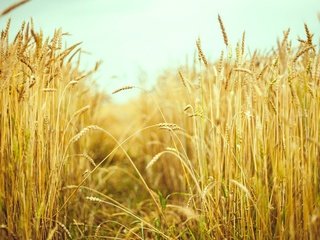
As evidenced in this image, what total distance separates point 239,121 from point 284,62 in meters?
0.39

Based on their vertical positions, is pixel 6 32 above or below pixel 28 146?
above

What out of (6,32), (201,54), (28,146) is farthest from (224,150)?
(6,32)

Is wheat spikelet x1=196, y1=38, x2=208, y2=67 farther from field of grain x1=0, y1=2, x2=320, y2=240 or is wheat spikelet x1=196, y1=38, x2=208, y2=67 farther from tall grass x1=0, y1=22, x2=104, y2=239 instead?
tall grass x1=0, y1=22, x2=104, y2=239

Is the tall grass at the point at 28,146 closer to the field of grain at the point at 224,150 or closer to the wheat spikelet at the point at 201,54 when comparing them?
the field of grain at the point at 224,150

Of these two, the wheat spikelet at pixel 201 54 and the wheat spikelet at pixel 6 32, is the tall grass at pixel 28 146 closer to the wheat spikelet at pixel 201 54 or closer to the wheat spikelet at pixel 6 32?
the wheat spikelet at pixel 6 32

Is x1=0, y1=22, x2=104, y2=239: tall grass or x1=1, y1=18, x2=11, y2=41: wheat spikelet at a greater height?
x1=1, y1=18, x2=11, y2=41: wheat spikelet

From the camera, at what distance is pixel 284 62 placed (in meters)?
1.61

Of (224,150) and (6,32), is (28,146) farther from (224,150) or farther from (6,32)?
(224,150)

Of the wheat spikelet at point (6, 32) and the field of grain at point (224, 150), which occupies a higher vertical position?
the wheat spikelet at point (6, 32)

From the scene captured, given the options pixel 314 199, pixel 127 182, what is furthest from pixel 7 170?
pixel 127 182

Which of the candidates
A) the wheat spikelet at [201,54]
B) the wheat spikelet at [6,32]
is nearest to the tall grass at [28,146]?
the wheat spikelet at [6,32]

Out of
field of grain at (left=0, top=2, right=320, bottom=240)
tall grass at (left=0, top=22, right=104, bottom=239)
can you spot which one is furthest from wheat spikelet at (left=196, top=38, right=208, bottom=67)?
tall grass at (left=0, top=22, right=104, bottom=239)

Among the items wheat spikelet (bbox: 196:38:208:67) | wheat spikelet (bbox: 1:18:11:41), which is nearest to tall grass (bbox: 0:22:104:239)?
wheat spikelet (bbox: 1:18:11:41)

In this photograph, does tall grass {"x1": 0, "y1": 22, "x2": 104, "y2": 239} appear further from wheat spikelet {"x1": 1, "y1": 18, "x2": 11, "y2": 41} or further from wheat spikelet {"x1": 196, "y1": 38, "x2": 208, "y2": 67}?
wheat spikelet {"x1": 196, "y1": 38, "x2": 208, "y2": 67}
